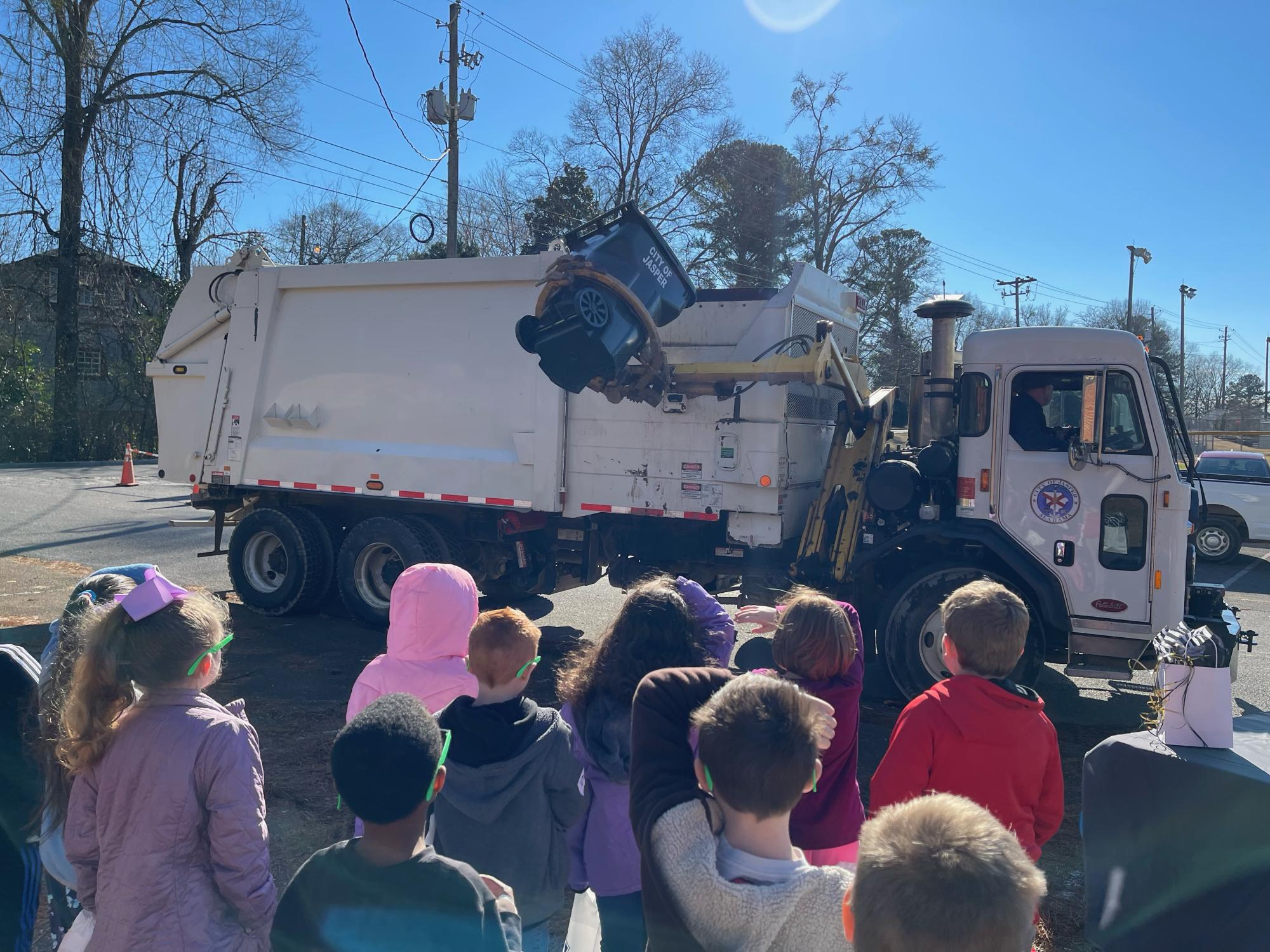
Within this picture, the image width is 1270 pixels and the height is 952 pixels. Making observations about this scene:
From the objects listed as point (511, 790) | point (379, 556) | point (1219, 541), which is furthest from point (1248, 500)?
point (511, 790)

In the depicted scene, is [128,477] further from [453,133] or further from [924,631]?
[924,631]

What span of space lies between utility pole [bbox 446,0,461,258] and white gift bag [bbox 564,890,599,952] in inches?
668

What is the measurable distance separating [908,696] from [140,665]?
484cm

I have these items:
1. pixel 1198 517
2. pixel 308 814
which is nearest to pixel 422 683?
pixel 308 814

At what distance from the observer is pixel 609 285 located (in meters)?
5.65

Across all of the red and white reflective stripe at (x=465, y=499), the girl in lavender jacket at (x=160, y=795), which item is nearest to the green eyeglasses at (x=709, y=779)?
the girl in lavender jacket at (x=160, y=795)

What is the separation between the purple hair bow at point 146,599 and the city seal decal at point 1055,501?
198 inches

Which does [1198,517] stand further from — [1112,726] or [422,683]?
[422,683]

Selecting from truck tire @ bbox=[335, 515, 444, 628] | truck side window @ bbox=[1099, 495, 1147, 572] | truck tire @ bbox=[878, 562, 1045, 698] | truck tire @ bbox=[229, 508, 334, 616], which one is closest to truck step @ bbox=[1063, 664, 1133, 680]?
truck tire @ bbox=[878, 562, 1045, 698]

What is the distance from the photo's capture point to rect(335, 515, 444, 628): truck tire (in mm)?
7672

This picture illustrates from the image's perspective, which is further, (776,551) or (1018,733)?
(776,551)

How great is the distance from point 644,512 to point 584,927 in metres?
3.95

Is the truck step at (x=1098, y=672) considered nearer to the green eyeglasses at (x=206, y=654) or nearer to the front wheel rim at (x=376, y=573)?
the green eyeglasses at (x=206, y=654)

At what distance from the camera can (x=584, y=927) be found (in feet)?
10.1
